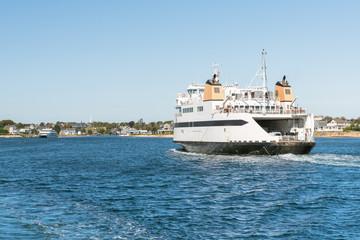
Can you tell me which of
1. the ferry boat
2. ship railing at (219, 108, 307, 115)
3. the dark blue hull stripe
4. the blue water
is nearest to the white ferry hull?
the ferry boat

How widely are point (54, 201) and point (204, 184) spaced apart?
34.0 feet

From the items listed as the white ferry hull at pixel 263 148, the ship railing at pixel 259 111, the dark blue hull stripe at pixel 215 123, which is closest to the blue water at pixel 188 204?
the white ferry hull at pixel 263 148

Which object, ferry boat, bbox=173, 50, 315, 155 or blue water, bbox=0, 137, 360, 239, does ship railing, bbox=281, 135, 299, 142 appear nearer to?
ferry boat, bbox=173, 50, 315, 155

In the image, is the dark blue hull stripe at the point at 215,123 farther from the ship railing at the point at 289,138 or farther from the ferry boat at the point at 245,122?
the ship railing at the point at 289,138

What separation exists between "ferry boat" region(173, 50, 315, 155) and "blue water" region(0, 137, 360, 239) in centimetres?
829

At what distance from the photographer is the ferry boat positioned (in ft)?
140

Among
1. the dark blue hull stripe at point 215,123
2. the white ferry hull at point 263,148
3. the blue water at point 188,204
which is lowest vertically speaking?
the blue water at point 188,204

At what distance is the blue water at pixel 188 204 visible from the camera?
50.5ft

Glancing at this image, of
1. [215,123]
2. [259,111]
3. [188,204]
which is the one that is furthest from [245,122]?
[188,204]

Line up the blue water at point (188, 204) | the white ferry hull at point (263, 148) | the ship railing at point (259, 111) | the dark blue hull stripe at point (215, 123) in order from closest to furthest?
the blue water at point (188, 204) < the white ferry hull at point (263, 148) < the dark blue hull stripe at point (215, 123) < the ship railing at point (259, 111)

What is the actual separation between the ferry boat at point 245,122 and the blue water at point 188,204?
8285mm

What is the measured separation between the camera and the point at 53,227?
16.2m

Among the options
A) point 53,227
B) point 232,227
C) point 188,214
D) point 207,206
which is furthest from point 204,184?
point 53,227

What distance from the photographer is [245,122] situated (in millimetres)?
42969
